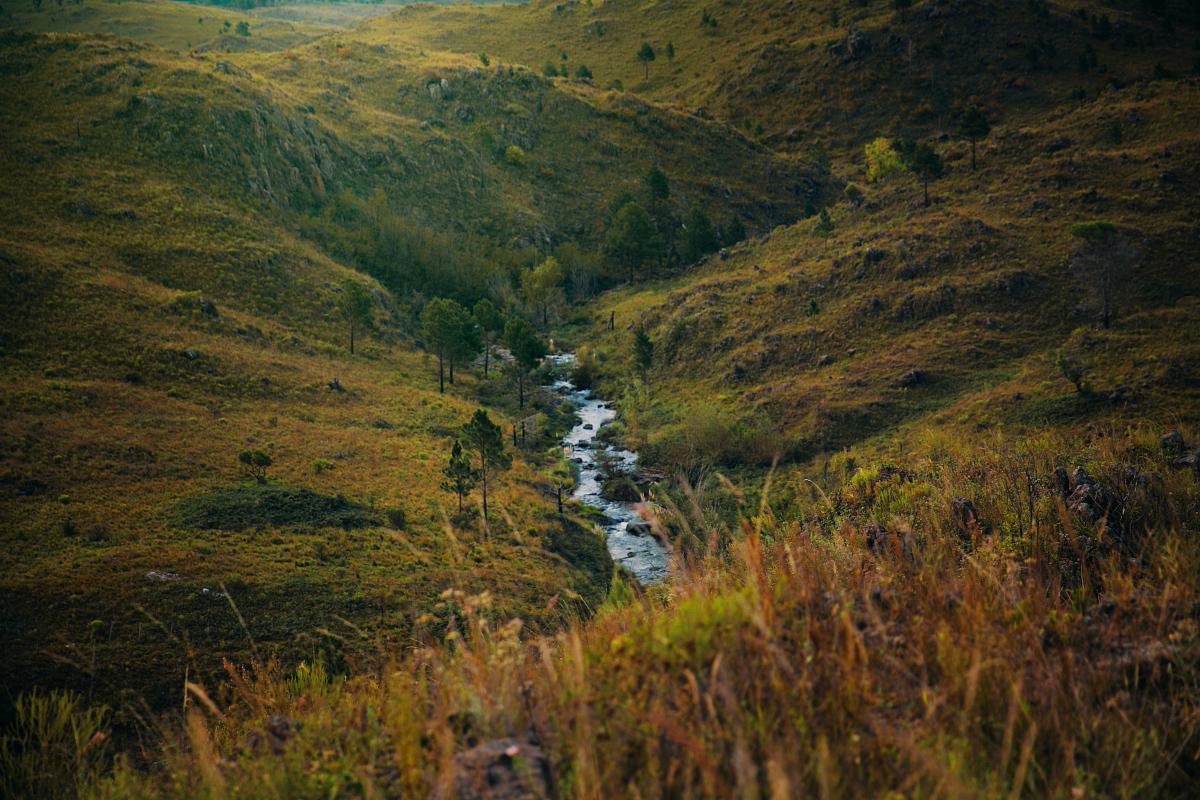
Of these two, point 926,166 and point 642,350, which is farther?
point 926,166

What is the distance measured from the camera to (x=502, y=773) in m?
3.89

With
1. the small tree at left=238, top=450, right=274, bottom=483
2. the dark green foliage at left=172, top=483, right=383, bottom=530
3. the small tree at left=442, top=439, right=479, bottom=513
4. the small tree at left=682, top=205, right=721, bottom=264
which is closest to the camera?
the dark green foliage at left=172, top=483, right=383, bottom=530

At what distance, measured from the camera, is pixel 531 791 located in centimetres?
373

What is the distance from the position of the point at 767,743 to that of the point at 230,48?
690 ft

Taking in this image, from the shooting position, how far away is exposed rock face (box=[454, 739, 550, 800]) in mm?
3751

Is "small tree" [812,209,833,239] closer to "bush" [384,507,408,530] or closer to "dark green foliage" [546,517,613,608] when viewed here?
"dark green foliage" [546,517,613,608]

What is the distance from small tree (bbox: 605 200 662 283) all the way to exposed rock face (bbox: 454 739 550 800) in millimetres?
93152

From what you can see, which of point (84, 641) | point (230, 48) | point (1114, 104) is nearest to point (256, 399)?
point (84, 641)

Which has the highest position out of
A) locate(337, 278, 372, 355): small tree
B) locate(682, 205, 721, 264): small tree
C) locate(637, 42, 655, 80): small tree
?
A: locate(637, 42, 655, 80): small tree

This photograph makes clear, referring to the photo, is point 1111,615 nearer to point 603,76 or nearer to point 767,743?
point 767,743

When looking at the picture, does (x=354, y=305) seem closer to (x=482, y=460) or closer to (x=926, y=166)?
(x=482, y=460)

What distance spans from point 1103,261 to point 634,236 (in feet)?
186

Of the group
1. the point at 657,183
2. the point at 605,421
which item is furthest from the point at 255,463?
the point at 657,183

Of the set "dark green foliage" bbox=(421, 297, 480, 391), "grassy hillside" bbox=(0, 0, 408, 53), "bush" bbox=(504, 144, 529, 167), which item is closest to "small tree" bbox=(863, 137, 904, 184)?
"bush" bbox=(504, 144, 529, 167)
